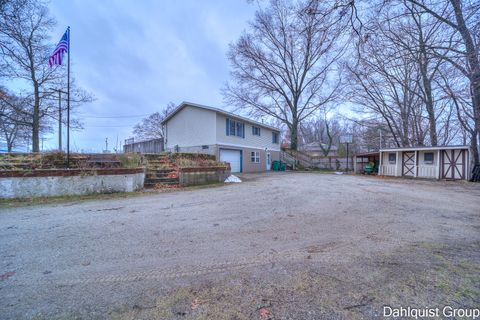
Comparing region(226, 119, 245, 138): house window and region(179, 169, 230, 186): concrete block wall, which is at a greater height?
region(226, 119, 245, 138): house window

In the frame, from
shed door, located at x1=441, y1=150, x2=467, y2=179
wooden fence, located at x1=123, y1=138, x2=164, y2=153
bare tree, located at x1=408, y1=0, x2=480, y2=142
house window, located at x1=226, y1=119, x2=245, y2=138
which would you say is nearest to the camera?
bare tree, located at x1=408, y1=0, x2=480, y2=142

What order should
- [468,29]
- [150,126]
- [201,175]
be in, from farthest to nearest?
[150,126] → [201,175] → [468,29]

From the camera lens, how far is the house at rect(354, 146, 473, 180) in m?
14.2

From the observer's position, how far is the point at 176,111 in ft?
62.0

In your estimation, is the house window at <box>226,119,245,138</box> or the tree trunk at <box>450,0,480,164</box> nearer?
the tree trunk at <box>450,0,480,164</box>

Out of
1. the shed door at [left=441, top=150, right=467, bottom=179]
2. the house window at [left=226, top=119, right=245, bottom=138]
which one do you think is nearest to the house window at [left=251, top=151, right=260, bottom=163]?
the house window at [left=226, top=119, right=245, bottom=138]

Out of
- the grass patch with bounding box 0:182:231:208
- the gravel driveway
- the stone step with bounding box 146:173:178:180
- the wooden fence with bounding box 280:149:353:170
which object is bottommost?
the gravel driveway

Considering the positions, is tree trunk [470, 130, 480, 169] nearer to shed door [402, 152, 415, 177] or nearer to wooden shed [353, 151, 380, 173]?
shed door [402, 152, 415, 177]

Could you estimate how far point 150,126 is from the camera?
4019cm

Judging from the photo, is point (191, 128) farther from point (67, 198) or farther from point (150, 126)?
point (150, 126)

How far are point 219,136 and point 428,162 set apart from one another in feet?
53.7

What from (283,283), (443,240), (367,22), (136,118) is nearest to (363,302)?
(283,283)

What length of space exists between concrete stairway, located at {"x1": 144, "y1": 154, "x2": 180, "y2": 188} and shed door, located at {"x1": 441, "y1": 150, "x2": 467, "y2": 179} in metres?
18.7

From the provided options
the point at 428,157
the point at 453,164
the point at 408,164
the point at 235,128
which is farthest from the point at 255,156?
the point at 453,164
